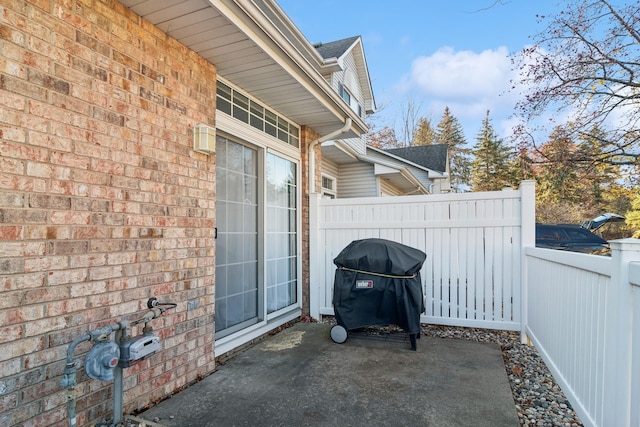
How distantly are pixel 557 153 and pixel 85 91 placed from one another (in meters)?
9.50

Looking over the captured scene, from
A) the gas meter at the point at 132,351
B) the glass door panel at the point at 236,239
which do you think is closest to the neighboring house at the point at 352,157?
the glass door panel at the point at 236,239

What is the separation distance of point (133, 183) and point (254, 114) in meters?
1.98

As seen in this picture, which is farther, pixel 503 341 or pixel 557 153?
pixel 557 153

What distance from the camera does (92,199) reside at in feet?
7.09

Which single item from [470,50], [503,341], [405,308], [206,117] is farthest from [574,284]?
[470,50]

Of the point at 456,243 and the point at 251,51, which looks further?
the point at 456,243

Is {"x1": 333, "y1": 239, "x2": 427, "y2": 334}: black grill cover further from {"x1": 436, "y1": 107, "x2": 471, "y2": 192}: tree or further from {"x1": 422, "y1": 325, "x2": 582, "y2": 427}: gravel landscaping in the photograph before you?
{"x1": 436, "y1": 107, "x2": 471, "y2": 192}: tree

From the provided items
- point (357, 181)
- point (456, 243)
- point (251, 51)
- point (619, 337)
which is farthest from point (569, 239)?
point (251, 51)

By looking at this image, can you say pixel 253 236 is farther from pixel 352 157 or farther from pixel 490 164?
pixel 490 164

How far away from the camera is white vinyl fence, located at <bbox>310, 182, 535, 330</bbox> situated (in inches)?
163

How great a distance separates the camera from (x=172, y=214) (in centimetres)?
277

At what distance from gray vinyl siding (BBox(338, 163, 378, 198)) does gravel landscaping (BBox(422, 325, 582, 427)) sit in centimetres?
527

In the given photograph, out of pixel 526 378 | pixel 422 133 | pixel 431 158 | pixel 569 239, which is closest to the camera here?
pixel 526 378

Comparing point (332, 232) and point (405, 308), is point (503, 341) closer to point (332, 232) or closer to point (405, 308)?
point (405, 308)
